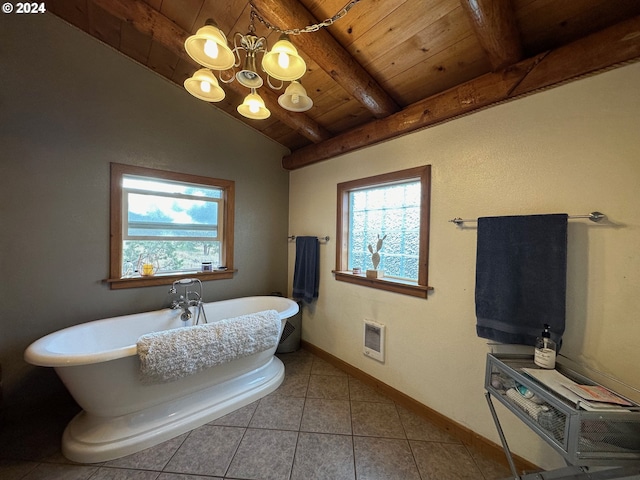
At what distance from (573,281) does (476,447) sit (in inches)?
47.4

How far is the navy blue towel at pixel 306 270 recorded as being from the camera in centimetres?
274

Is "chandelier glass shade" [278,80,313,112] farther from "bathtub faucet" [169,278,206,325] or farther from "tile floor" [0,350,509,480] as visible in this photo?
"tile floor" [0,350,509,480]

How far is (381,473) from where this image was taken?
1.42 m

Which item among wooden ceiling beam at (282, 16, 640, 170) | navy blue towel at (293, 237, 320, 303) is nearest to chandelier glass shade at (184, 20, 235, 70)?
wooden ceiling beam at (282, 16, 640, 170)

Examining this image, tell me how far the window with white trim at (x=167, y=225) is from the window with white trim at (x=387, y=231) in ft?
4.31

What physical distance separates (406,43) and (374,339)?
223 cm

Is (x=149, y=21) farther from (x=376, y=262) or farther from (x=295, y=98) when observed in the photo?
(x=376, y=262)

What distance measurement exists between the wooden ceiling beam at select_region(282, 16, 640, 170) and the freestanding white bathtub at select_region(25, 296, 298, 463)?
6.16 feet

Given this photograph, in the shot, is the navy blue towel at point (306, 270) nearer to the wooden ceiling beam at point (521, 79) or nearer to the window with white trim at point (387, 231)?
the window with white trim at point (387, 231)

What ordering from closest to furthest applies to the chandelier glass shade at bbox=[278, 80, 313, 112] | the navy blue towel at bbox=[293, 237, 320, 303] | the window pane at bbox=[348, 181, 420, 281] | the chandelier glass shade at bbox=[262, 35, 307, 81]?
the chandelier glass shade at bbox=[262, 35, 307, 81]
the chandelier glass shade at bbox=[278, 80, 313, 112]
the window pane at bbox=[348, 181, 420, 281]
the navy blue towel at bbox=[293, 237, 320, 303]

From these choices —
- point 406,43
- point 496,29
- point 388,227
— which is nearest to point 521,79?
point 496,29

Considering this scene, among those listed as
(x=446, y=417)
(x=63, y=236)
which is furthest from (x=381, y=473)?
(x=63, y=236)

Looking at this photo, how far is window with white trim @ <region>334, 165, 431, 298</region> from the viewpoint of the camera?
189 cm

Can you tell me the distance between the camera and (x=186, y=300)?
2354 millimetres
